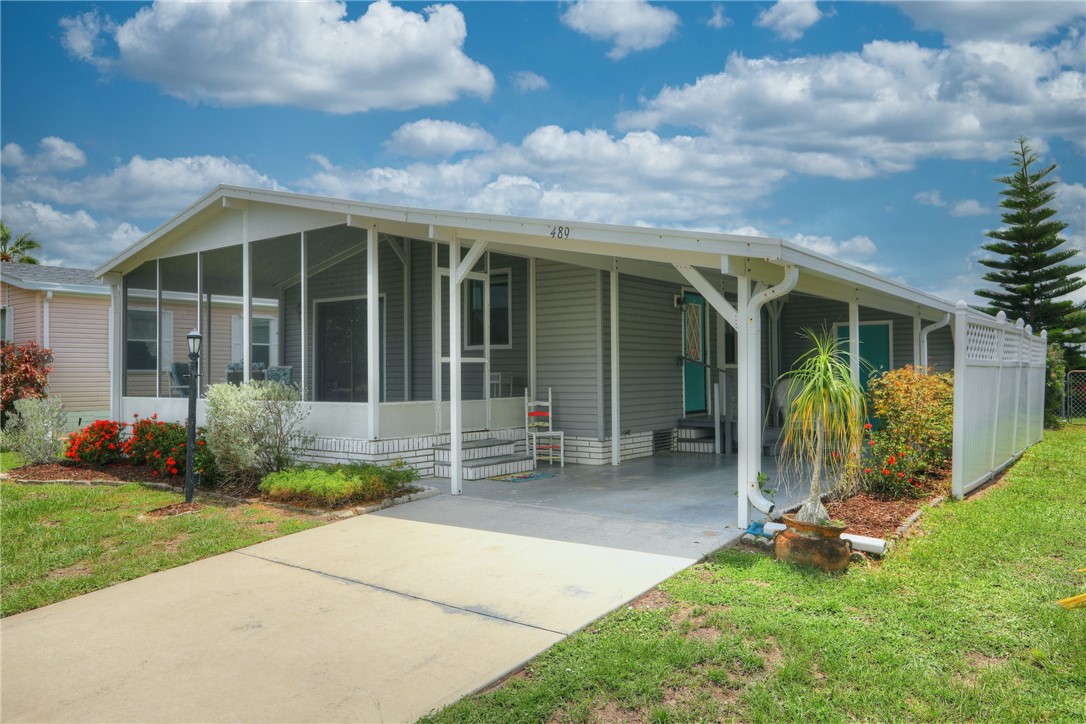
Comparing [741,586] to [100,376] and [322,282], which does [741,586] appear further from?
[100,376]

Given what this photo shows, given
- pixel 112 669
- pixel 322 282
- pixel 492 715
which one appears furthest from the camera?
pixel 322 282

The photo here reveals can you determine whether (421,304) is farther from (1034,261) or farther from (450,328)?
(1034,261)

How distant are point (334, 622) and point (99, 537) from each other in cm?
347

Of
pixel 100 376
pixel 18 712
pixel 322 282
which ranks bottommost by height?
pixel 18 712

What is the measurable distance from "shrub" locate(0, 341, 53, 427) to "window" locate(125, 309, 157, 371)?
3.43 metres

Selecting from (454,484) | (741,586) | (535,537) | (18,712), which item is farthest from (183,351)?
(741,586)

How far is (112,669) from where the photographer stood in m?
3.53

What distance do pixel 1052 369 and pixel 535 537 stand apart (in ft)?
52.5

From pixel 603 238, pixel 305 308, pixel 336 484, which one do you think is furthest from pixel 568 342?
pixel 336 484

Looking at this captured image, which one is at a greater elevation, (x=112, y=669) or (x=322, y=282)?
(x=322, y=282)

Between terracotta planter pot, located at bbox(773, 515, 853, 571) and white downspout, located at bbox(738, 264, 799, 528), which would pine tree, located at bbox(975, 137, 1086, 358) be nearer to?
white downspout, located at bbox(738, 264, 799, 528)

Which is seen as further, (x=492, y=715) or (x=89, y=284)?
(x=89, y=284)

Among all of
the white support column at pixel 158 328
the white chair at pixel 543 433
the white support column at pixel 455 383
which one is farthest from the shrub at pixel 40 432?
the white chair at pixel 543 433

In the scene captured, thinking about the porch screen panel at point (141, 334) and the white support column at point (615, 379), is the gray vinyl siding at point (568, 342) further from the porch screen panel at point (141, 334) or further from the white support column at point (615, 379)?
the porch screen panel at point (141, 334)
